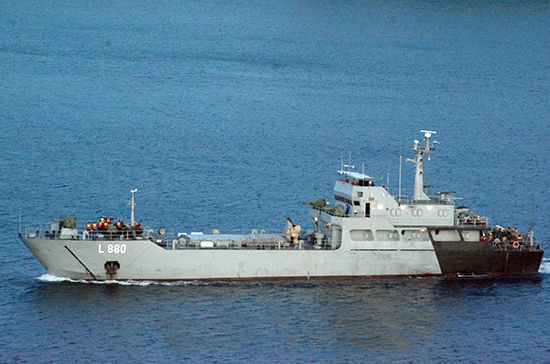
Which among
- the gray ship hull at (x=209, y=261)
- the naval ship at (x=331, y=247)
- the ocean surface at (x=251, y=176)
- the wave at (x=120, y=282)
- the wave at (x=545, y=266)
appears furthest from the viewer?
the wave at (x=545, y=266)

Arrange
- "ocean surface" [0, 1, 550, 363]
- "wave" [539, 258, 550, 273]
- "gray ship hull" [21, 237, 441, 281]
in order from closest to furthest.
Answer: "ocean surface" [0, 1, 550, 363], "gray ship hull" [21, 237, 441, 281], "wave" [539, 258, 550, 273]

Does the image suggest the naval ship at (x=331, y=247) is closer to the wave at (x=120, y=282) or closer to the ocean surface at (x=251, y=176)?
the wave at (x=120, y=282)

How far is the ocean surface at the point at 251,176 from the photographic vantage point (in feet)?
230

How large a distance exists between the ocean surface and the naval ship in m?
0.96

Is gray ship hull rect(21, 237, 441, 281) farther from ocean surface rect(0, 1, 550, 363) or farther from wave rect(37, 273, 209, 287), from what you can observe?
ocean surface rect(0, 1, 550, 363)

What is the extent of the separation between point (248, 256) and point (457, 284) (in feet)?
42.1

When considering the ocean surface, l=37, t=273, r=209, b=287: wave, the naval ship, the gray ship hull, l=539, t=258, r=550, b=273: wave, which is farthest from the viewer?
l=539, t=258, r=550, b=273: wave

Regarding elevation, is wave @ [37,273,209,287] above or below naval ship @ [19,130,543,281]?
below

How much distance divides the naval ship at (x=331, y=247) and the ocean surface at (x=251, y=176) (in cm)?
96

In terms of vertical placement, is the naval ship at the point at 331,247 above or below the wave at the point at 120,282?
above

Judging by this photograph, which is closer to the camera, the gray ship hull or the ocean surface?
the ocean surface

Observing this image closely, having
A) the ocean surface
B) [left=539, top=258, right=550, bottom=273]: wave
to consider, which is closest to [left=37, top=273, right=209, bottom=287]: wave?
the ocean surface

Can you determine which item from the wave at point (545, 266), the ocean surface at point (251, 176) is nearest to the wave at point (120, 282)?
the ocean surface at point (251, 176)

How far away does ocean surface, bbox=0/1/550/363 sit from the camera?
70.2 m
